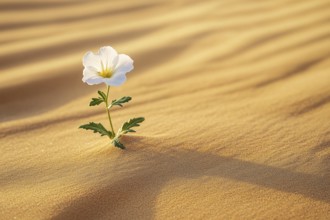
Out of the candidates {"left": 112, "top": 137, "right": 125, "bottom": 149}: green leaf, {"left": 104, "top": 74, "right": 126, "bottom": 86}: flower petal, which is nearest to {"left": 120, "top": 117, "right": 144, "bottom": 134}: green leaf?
{"left": 112, "top": 137, "right": 125, "bottom": 149}: green leaf

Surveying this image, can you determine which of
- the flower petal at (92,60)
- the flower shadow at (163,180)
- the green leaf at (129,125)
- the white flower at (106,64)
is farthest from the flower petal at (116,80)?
the flower shadow at (163,180)

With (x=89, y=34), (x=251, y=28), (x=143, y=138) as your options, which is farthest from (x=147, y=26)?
(x=143, y=138)

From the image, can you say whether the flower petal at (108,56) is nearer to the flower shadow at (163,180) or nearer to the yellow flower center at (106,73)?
the yellow flower center at (106,73)

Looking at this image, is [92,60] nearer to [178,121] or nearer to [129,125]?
[129,125]

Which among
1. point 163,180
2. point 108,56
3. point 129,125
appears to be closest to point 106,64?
point 108,56

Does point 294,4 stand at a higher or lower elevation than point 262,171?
higher

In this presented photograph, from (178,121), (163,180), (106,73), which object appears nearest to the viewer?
(163,180)

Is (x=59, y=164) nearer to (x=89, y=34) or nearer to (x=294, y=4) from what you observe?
(x=89, y=34)
